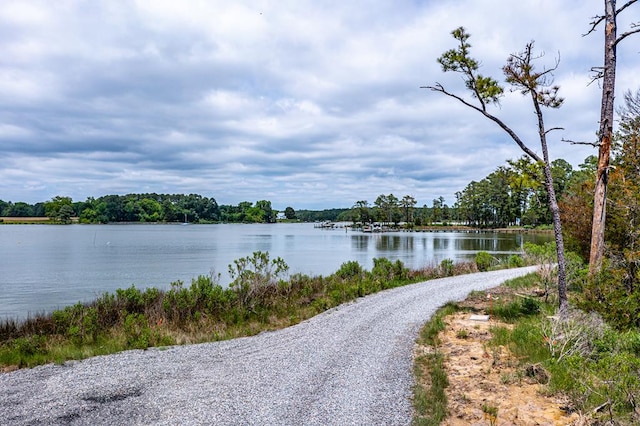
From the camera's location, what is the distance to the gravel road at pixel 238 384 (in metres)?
6.03

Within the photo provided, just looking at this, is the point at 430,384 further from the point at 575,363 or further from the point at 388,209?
the point at 388,209

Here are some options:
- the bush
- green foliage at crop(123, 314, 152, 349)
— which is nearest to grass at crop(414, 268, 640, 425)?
green foliage at crop(123, 314, 152, 349)

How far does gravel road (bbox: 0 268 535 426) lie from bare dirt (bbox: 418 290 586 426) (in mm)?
778

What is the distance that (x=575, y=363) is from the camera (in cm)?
604

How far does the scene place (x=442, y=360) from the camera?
8469mm

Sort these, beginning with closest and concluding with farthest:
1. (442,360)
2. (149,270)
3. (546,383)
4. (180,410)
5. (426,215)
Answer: (180,410) < (546,383) < (442,360) < (149,270) < (426,215)

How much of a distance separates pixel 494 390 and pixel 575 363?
1306 mm

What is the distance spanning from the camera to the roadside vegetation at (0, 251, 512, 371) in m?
10.1

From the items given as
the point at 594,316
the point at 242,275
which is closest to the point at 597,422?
the point at 594,316

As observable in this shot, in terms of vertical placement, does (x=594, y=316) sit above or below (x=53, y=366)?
above

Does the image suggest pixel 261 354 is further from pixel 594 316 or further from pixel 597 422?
pixel 594 316

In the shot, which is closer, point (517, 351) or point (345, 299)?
point (517, 351)

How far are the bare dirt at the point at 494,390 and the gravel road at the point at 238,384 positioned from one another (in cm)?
78

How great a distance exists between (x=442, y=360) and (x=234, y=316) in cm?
724
